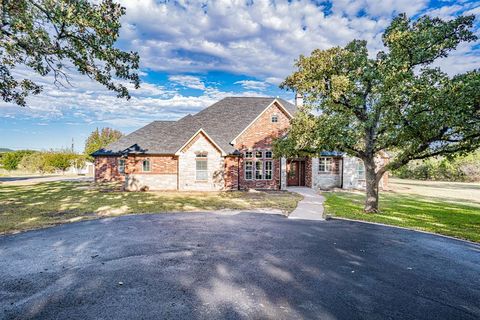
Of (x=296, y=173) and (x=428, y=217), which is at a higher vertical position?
(x=296, y=173)

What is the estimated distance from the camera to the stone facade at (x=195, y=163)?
2209 cm

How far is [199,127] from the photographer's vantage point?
→ 26672 mm

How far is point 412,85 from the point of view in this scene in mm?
10781

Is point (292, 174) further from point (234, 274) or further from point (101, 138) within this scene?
point (101, 138)

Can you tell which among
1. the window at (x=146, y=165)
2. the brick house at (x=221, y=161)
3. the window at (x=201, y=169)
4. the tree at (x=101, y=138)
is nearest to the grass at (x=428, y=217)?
the brick house at (x=221, y=161)

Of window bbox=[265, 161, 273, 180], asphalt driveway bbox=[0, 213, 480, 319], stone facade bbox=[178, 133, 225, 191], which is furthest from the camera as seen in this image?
window bbox=[265, 161, 273, 180]

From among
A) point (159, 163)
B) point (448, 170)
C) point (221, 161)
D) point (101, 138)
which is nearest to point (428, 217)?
point (221, 161)

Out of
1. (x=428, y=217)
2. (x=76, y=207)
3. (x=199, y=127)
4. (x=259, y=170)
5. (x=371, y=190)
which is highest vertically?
(x=199, y=127)

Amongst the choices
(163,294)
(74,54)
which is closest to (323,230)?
(163,294)

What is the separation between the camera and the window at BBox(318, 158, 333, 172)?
25391mm

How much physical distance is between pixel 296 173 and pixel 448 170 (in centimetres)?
2623

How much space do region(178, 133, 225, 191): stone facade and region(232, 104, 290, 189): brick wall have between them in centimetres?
227

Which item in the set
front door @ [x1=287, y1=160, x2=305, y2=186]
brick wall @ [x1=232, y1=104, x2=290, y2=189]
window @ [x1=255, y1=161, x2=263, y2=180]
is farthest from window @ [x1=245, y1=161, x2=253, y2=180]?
front door @ [x1=287, y1=160, x2=305, y2=186]

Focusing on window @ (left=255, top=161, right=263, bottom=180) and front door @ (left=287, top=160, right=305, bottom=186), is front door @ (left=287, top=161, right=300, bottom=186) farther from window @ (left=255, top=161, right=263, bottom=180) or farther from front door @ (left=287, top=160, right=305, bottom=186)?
window @ (left=255, top=161, right=263, bottom=180)
